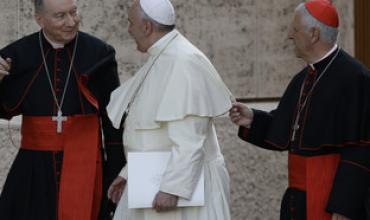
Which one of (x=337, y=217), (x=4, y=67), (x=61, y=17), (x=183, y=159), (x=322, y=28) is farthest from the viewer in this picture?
(x=61, y=17)

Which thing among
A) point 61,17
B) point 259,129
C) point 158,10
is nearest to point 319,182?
point 259,129

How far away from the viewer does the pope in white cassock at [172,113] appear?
16.4 ft

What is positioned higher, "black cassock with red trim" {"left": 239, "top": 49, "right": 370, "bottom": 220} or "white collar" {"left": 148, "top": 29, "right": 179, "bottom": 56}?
"white collar" {"left": 148, "top": 29, "right": 179, "bottom": 56}

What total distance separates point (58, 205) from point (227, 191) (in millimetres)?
970

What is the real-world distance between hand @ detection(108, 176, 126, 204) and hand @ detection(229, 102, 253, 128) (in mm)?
740

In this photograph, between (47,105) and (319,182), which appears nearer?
(319,182)

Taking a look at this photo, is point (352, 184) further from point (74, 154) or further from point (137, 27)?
point (74, 154)

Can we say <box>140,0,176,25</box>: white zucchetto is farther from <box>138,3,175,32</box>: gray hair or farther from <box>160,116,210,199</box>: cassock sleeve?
<box>160,116,210,199</box>: cassock sleeve

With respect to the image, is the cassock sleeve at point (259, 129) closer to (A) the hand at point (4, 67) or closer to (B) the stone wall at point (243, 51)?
(A) the hand at point (4, 67)

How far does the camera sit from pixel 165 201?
4.99 metres

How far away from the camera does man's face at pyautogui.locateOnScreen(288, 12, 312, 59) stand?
210 inches

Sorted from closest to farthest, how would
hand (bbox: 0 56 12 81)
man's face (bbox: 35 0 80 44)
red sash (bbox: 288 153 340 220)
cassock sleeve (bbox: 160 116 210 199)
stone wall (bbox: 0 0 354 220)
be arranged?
cassock sleeve (bbox: 160 116 210 199), red sash (bbox: 288 153 340 220), hand (bbox: 0 56 12 81), man's face (bbox: 35 0 80 44), stone wall (bbox: 0 0 354 220)

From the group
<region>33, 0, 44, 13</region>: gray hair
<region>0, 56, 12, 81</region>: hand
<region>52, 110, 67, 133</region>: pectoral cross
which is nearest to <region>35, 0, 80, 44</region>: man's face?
<region>33, 0, 44, 13</region>: gray hair

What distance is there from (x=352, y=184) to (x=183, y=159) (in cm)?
86
